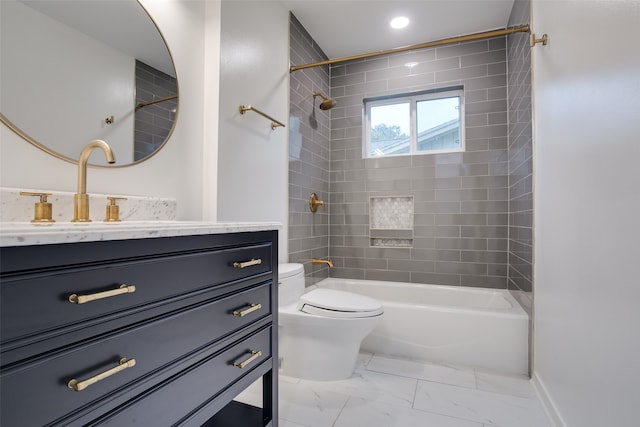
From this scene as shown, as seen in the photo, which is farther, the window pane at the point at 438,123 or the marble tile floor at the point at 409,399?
the window pane at the point at 438,123

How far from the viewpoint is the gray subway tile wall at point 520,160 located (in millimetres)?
2117

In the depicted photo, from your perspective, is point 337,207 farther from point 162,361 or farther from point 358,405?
point 162,361

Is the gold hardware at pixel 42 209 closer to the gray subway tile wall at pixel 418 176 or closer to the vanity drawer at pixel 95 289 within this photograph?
the vanity drawer at pixel 95 289

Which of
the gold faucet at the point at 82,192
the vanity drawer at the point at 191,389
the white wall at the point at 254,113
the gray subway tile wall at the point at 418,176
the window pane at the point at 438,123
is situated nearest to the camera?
the vanity drawer at the point at 191,389

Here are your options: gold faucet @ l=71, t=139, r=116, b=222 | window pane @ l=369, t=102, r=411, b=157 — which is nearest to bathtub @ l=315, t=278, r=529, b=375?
window pane @ l=369, t=102, r=411, b=157

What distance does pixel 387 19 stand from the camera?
2766 millimetres

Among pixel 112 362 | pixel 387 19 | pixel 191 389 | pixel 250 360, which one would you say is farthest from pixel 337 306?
pixel 387 19

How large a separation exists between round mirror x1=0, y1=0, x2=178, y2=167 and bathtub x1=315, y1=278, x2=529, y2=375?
1.90m

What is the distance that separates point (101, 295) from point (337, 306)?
1449 mm

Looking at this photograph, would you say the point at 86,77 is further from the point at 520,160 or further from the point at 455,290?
the point at 455,290

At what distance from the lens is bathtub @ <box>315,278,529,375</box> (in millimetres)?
2105

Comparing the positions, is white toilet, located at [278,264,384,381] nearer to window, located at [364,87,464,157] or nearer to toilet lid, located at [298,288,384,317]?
toilet lid, located at [298,288,384,317]

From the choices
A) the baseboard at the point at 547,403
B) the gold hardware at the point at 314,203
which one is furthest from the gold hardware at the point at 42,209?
the baseboard at the point at 547,403

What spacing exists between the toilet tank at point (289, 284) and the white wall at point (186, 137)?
0.61m
